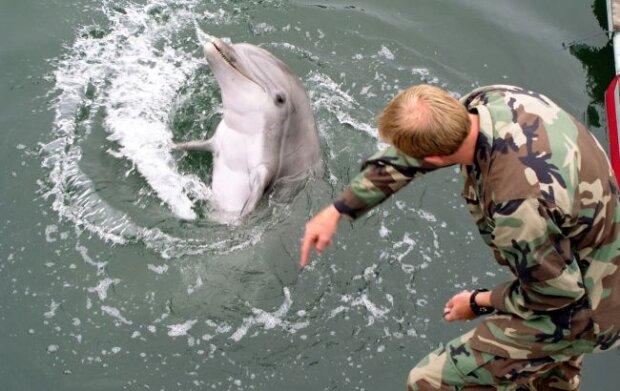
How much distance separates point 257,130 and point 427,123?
3168mm

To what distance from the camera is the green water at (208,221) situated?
5949 millimetres

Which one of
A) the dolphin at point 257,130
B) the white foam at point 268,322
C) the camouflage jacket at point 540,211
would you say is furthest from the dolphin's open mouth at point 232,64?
the camouflage jacket at point 540,211

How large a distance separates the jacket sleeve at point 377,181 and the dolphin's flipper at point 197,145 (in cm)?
290

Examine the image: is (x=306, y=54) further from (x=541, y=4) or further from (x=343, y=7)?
(x=541, y=4)

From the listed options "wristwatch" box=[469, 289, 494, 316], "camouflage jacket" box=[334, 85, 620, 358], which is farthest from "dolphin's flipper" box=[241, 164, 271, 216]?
"wristwatch" box=[469, 289, 494, 316]

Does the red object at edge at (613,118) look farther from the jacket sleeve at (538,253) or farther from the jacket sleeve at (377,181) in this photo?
the jacket sleeve at (377,181)

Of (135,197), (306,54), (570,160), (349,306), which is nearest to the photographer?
(570,160)

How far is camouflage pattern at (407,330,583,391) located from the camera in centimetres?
457

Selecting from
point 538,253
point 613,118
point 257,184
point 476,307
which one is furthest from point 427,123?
point 613,118

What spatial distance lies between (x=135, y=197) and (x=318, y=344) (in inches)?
92.2

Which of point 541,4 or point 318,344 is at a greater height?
point 541,4

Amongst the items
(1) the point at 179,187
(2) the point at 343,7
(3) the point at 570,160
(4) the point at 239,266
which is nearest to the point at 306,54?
(2) the point at 343,7

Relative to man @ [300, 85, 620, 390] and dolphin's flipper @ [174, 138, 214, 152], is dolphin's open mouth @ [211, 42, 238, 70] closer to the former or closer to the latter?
dolphin's flipper @ [174, 138, 214, 152]

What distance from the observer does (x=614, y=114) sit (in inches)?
309
